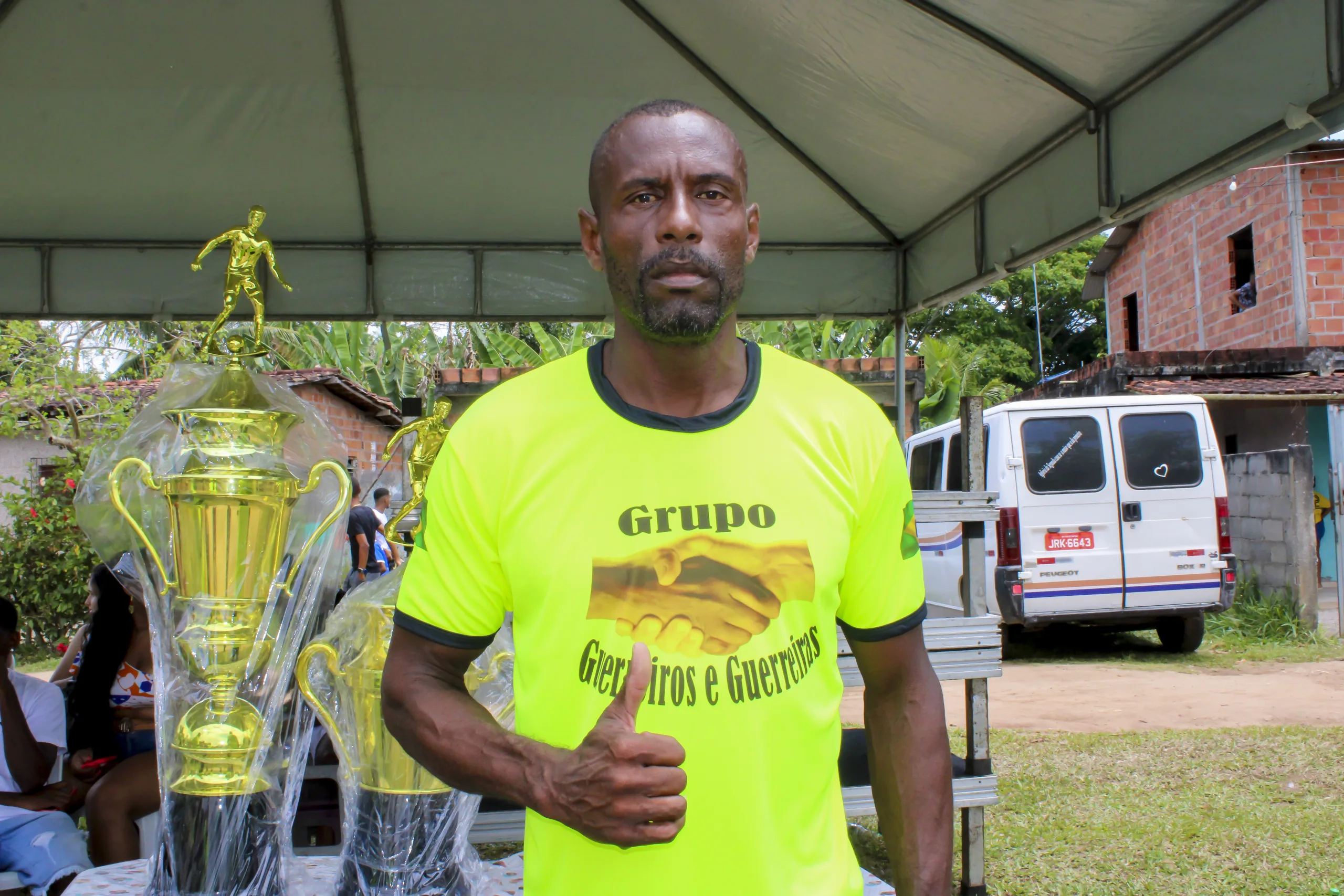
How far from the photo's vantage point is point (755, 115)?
13.4 feet

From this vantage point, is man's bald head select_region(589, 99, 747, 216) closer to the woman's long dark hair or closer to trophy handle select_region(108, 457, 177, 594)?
trophy handle select_region(108, 457, 177, 594)

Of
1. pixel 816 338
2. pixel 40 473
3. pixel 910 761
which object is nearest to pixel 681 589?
pixel 910 761

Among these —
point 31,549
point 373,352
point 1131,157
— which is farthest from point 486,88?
point 373,352

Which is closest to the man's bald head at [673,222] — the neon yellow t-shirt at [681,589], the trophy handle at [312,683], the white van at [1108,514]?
the neon yellow t-shirt at [681,589]

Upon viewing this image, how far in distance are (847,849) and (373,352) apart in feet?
62.0

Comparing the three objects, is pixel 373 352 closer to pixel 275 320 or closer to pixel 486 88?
pixel 275 320

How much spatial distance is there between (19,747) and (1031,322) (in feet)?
98.0

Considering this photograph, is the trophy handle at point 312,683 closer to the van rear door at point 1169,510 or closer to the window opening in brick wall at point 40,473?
the van rear door at point 1169,510

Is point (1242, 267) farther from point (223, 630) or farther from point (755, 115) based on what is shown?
point (223, 630)

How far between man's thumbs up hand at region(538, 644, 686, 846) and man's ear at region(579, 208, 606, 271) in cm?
57

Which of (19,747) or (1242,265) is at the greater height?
(1242,265)

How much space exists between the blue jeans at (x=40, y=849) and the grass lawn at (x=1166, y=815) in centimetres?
298

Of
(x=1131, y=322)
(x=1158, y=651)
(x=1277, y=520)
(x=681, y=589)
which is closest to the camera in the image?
(x=681, y=589)

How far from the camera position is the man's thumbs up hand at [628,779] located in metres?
1.02
